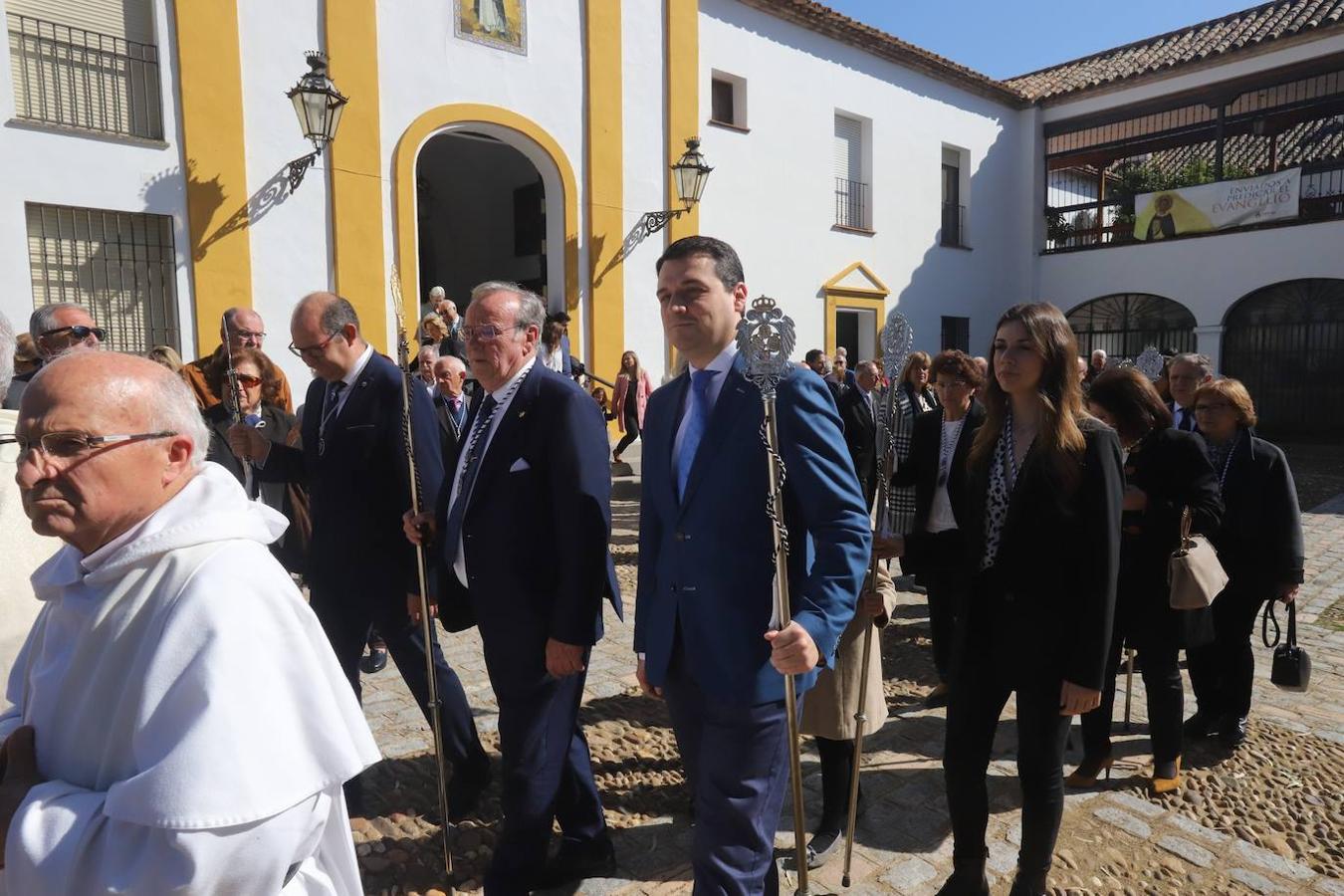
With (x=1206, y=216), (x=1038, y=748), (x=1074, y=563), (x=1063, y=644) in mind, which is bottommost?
(x=1038, y=748)

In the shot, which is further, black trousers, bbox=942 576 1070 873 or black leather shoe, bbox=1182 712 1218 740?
black leather shoe, bbox=1182 712 1218 740

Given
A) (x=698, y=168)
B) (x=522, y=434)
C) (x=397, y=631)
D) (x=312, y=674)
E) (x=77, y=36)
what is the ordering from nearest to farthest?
1. (x=312, y=674)
2. (x=522, y=434)
3. (x=397, y=631)
4. (x=77, y=36)
5. (x=698, y=168)

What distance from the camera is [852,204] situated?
17031mm

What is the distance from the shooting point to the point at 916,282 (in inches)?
715

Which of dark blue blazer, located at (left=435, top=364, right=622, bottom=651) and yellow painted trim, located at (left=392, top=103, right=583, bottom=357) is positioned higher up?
yellow painted trim, located at (left=392, top=103, right=583, bottom=357)

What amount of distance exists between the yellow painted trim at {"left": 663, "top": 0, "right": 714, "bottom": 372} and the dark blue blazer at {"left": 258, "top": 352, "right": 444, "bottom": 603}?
10037 millimetres

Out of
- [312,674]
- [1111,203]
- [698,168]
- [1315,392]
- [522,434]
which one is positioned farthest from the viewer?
[1111,203]

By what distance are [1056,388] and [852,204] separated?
602 inches

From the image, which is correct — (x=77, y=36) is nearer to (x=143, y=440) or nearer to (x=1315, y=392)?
(x=143, y=440)

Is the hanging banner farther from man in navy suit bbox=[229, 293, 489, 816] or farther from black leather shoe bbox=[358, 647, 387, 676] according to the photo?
man in navy suit bbox=[229, 293, 489, 816]

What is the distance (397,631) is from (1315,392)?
20.3 m

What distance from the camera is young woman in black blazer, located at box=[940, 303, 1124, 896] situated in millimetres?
2574

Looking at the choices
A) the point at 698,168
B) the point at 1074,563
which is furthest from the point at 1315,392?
the point at 1074,563

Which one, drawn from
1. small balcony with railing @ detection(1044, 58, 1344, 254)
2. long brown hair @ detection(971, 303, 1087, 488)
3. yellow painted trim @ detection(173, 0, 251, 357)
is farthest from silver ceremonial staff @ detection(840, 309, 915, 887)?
small balcony with railing @ detection(1044, 58, 1344, 254)
